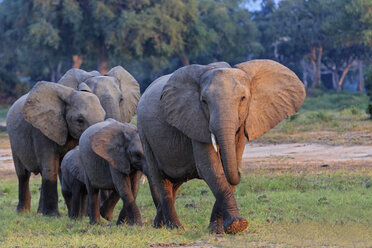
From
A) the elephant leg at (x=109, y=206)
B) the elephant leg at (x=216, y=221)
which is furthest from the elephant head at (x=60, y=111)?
the elephant leg at (x=216, y=221)

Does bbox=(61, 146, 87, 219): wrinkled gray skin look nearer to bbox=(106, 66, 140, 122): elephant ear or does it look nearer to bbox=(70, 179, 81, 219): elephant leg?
bbox=(70, 179, 81, 219): elephant leg

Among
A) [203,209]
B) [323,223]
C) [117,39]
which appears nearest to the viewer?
[323,223]

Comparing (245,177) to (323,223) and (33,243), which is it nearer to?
(323,223)

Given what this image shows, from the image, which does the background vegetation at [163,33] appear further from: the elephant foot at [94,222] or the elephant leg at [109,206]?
the elephant foot at [94,222]

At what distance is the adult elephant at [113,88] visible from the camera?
1100 cm

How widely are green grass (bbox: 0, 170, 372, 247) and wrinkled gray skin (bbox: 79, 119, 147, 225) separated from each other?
28 cm

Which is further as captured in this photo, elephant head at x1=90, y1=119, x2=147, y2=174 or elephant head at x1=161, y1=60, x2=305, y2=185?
elephant head at x1=90, y1=119, x2=147, y2=174

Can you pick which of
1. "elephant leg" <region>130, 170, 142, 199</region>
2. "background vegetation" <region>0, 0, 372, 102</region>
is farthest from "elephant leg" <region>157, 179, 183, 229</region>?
"background vegetation" <region>0, 0, 372, 102</region>

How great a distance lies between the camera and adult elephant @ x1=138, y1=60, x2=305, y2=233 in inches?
267

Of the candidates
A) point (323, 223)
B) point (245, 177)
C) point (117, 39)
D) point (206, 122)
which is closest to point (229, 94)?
point (206, 122)

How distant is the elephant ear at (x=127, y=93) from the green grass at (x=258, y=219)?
1261 mm

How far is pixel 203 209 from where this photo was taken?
9.64 metres

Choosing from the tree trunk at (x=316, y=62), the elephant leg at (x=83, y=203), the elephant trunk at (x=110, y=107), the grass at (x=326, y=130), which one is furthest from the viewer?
the tree trunk at (x=316, y=62)

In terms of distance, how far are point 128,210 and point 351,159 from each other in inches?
266
